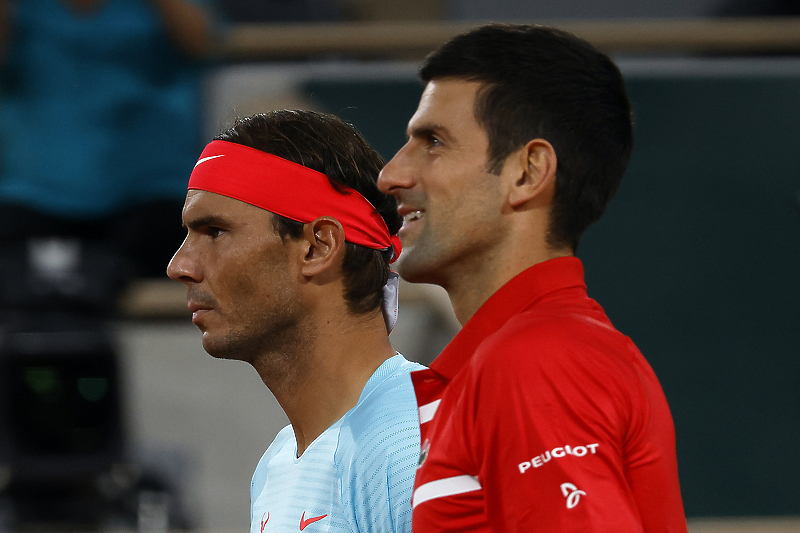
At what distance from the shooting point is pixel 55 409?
3648mm

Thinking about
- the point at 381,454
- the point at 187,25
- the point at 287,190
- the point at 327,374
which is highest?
the point at 187,25

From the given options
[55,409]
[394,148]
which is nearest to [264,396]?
[55,409]

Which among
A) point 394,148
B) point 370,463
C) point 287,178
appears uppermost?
point 394,148

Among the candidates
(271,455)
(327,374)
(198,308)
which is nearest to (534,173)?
(327,374)

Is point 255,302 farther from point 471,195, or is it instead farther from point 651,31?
point 651,31

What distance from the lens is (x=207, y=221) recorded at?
1.85 metres

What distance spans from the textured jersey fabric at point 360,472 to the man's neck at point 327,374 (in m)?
0.03

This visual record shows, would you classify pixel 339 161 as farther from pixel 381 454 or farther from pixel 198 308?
pixel 381 454

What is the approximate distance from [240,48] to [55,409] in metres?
1.53

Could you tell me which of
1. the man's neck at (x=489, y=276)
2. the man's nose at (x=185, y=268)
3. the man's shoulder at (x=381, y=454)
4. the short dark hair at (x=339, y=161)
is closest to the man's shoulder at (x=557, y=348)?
the man's neck at (x=489, y=276)

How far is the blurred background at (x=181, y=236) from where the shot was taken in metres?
3.60

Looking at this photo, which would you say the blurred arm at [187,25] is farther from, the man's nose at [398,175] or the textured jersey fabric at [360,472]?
the man's nose at [398,175]

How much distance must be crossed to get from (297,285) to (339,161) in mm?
250

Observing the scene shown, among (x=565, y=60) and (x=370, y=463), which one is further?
(x=370, y=463)
